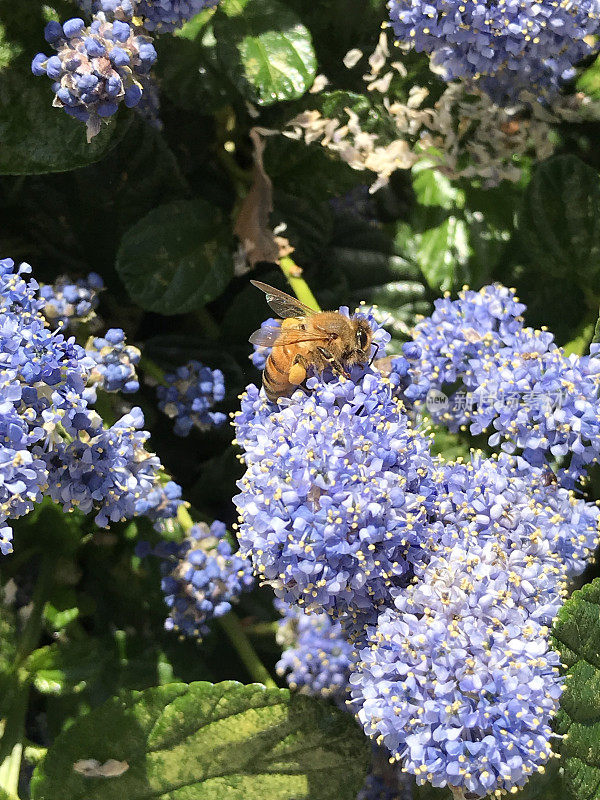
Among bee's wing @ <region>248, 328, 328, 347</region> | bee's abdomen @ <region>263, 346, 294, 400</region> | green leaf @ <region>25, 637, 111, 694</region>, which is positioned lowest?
green leaf @ <region>25, 637, 111, 694</region>

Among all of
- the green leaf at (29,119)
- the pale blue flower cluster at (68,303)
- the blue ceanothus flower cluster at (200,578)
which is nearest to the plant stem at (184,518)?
the blue ceanothus flower cluster at (200,578)

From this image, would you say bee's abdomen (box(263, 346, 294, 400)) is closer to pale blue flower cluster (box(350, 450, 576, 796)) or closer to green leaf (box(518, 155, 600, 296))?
pale blue flower cluster (box(350, 450, 576, 796))

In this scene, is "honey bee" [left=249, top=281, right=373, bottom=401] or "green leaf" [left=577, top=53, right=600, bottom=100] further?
"green leaf" [left=577, top=53, right=600, bottom=100]

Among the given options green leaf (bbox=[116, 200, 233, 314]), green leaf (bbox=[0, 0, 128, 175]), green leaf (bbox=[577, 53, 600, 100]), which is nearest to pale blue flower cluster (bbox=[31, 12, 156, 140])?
green leaf (bbox=[0, 0, 128, 175])

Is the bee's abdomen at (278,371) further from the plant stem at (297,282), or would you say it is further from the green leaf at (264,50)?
the green leaf at (264,50)

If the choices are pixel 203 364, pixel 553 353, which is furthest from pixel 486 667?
pixel 203 364
